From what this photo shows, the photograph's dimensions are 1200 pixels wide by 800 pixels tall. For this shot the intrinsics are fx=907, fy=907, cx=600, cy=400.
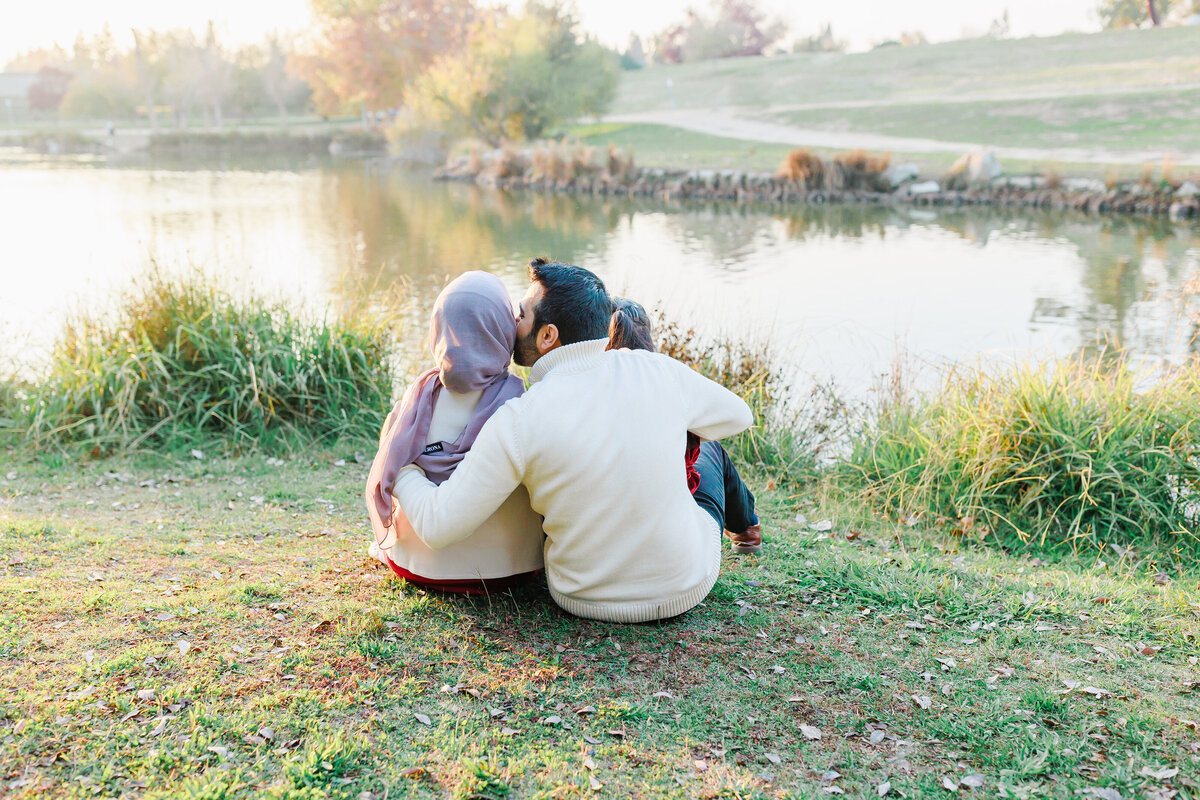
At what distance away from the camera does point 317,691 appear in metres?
2.57

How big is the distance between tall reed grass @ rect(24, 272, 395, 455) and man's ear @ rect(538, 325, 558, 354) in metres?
3.52

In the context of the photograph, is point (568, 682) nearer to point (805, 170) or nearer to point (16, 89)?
point (805, 170)

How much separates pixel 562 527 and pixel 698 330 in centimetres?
559

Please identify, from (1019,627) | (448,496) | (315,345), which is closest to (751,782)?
(448,496)

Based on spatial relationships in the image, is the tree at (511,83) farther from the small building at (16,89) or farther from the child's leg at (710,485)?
the small building at (16,89)

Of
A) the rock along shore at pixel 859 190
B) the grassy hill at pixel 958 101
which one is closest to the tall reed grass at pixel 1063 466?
the rock along shore at pixel 859 190

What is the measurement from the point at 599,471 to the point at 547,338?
44 cm

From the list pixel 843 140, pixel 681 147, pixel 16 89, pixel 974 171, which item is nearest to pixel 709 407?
pixel 974 171

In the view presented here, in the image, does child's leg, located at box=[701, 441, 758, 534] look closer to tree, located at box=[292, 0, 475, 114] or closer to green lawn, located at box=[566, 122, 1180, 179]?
green lawn, located at box=[566, 122, 1180, 179]

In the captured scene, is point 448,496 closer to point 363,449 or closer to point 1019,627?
point 1019,627

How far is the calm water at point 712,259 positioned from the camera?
30.4 ft

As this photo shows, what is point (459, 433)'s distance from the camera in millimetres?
2875

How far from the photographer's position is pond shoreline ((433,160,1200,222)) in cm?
1850

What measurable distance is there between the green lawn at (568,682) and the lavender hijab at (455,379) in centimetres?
55
